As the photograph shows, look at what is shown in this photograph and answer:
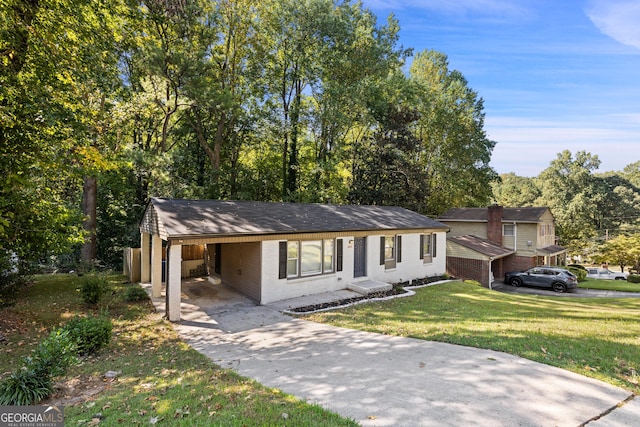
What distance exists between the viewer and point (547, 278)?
20.2 meters

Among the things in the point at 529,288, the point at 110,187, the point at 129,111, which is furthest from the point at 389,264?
the point at 110,187

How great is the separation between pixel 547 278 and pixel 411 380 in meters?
19.8

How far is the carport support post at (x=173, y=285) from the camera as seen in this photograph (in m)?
9.17

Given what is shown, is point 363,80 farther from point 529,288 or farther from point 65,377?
point 65,377

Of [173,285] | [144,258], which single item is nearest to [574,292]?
[173,285]

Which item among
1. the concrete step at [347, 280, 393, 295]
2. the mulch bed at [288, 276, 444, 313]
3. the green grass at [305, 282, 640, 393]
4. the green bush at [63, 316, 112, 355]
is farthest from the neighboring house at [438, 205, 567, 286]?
the green bush at [63, 316, 112, 355]

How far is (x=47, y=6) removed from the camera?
8.69 m

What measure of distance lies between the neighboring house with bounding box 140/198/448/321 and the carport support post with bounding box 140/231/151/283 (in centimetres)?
4

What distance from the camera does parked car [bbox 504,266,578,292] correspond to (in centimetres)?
1952

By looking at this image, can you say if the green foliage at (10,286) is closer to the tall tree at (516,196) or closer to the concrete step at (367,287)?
the concrete step at (367,287)

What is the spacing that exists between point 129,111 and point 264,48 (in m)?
11.4

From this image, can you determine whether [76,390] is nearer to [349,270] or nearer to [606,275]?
[349,270]

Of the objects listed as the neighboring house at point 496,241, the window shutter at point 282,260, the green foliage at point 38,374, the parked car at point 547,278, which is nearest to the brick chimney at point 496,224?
the neighboring house at point 496,241

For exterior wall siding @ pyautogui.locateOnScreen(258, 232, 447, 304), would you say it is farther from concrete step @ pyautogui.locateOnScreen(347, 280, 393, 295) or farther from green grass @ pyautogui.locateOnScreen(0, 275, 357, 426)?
green grass @ pyautogui.locateOnScreen(0, 275, 357, 426)
